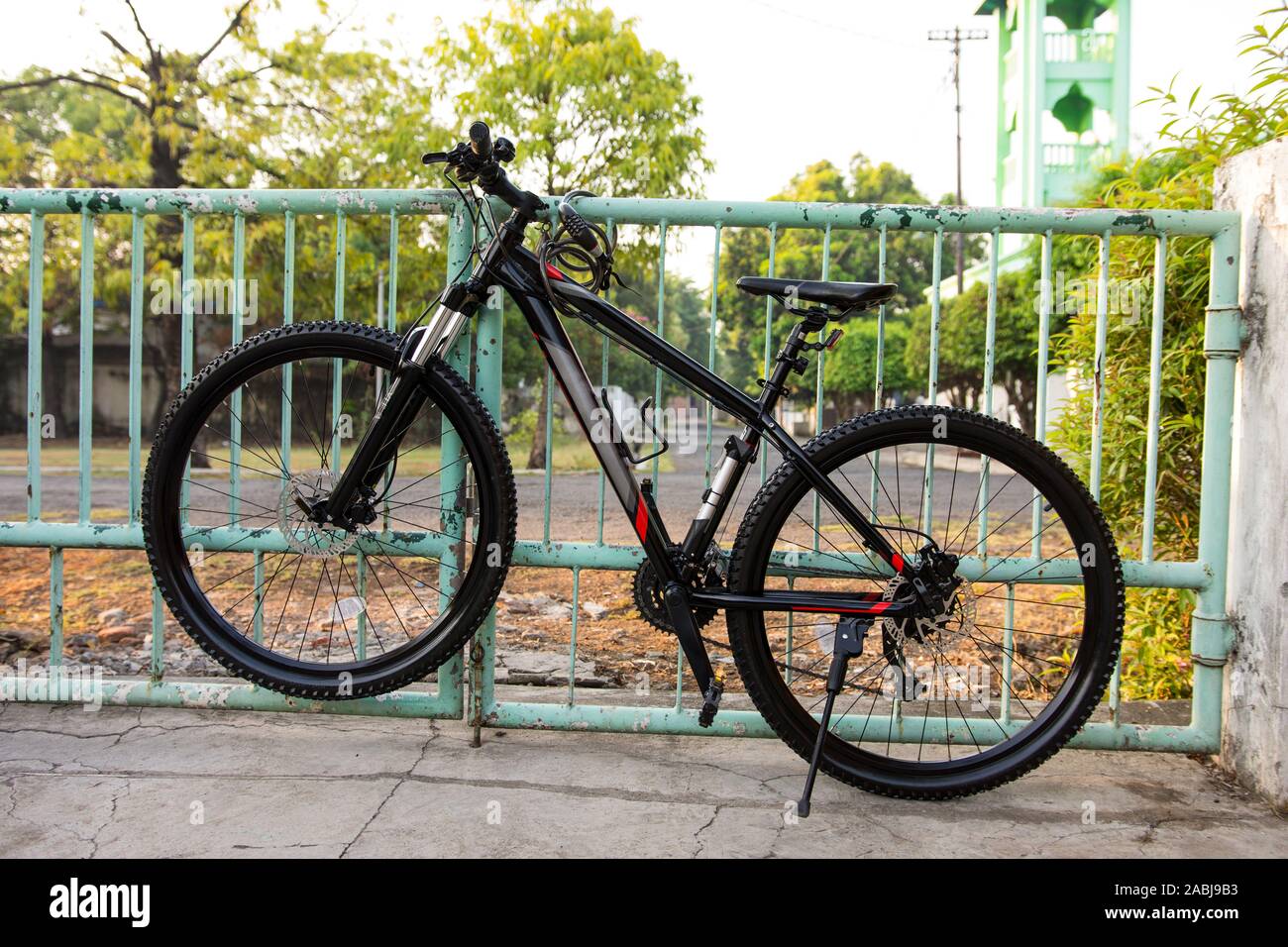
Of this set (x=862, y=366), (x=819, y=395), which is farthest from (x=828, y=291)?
(x=862, y=366)

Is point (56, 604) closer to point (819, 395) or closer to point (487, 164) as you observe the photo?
point (487, 164)

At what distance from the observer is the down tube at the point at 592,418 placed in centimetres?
237

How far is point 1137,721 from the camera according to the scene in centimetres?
292

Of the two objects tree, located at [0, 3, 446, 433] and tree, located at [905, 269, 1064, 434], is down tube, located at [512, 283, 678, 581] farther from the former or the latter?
tree, located at [905, 269, 1064, 434]

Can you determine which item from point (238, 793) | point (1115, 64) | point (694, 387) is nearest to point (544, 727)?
point (238, 793)

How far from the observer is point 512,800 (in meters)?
2.30

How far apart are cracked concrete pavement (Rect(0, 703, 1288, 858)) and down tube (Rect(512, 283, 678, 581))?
599 mm

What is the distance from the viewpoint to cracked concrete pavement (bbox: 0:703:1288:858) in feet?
6.89

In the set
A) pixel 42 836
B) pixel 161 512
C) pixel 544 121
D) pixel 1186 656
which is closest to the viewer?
pixel 42 836

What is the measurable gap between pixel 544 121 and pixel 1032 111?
24403mm

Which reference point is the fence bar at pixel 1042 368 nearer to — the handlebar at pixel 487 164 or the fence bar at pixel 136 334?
the handlebar at pixel 487 164

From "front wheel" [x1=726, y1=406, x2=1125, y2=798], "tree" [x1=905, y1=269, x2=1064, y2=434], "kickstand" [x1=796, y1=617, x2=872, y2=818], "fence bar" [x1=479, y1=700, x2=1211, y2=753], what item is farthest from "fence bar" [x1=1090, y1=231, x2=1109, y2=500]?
"tree" [x1=905, y1=269, x2=1064, y2=434]

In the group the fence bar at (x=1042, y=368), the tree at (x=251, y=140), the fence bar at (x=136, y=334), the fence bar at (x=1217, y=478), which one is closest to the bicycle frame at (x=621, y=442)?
the fence bar at (x=1042, y=368)
